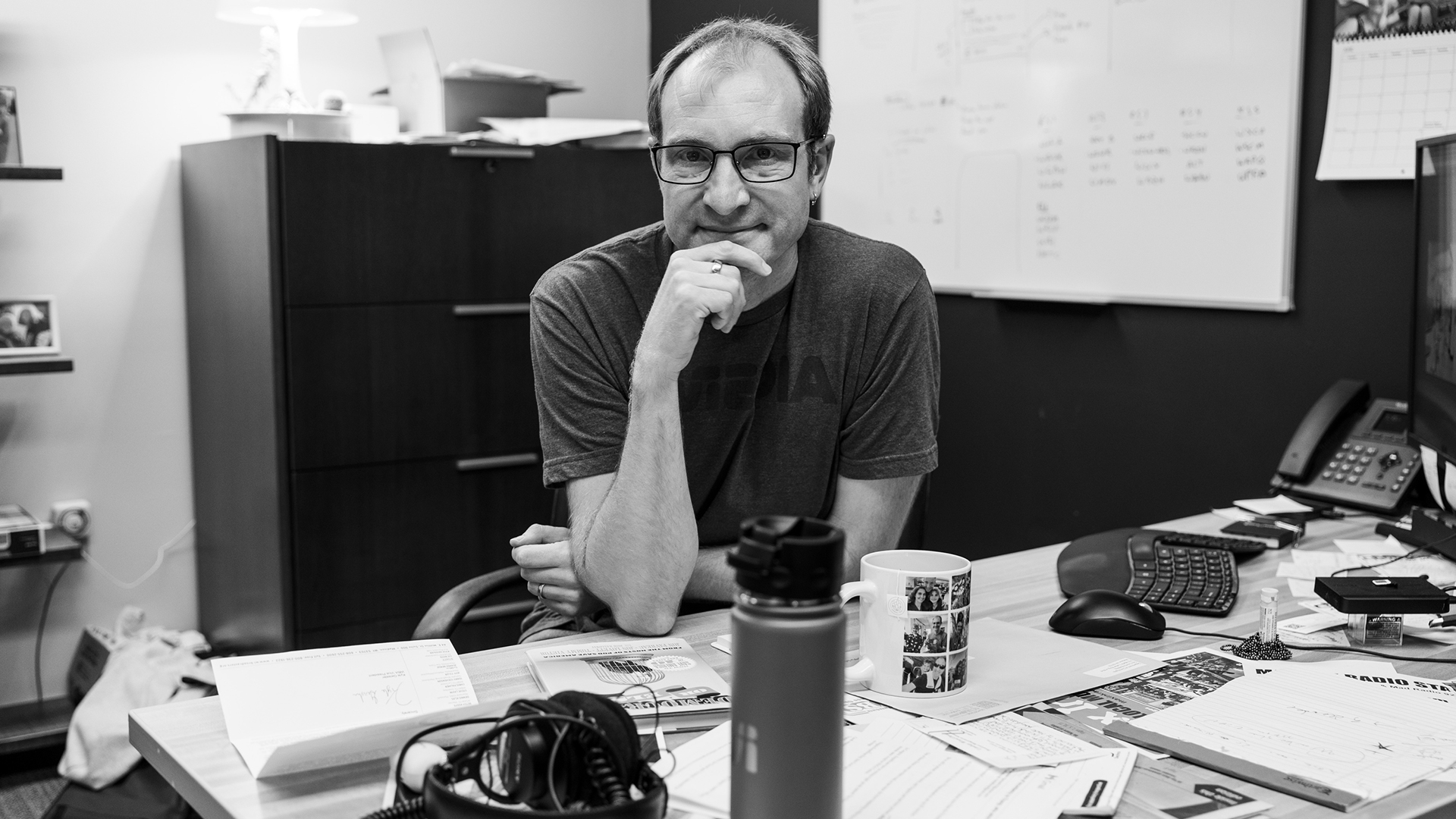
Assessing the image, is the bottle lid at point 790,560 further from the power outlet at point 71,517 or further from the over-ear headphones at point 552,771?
the power outlet at point 71,517

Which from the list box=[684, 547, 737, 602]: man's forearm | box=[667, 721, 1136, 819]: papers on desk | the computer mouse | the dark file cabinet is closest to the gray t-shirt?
box=[684, 547, 737, 602]: man's forearm

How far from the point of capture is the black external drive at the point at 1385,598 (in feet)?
4.30

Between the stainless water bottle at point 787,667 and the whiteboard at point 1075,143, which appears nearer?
the stainless water bottle at point 787,667

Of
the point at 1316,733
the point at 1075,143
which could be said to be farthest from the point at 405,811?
the point at 1075,143

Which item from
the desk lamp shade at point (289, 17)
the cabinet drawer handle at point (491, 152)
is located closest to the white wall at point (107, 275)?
the desk lamp shade at point (289, 17)

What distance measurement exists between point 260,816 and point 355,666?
0.28 meters

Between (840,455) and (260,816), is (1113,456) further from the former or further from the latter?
(260,816)

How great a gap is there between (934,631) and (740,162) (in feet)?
2.41

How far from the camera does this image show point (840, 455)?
1.71 meters

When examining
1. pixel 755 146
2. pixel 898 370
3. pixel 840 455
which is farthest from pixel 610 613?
pixel 755 146

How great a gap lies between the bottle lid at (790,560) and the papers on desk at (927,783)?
183 millimetres

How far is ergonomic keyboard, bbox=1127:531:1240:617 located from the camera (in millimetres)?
1423

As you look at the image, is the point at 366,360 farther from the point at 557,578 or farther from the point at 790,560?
the point at 790,560

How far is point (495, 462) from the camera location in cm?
300
